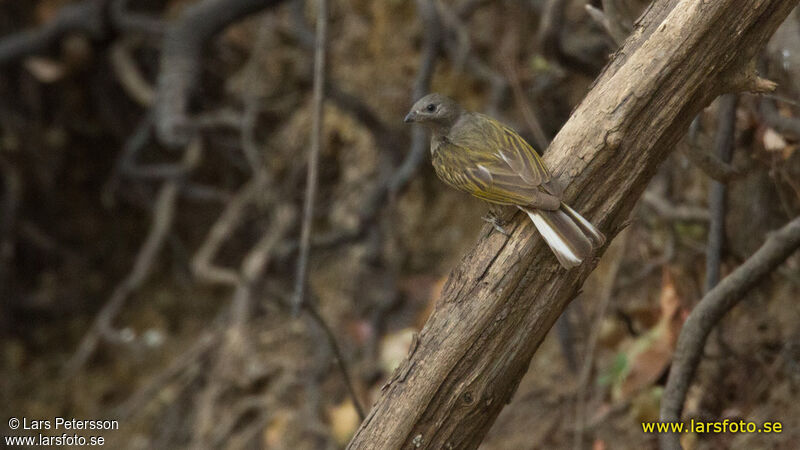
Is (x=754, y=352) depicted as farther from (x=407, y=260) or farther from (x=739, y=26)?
(x=407, y=260)

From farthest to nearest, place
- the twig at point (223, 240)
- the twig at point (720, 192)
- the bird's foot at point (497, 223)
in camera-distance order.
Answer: the twig at point (223, 240)
the twig at point (720, 192)
the bird's foot at point (497, 223)

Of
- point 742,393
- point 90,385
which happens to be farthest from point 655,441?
point 90,385

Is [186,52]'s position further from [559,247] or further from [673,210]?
[559,247]

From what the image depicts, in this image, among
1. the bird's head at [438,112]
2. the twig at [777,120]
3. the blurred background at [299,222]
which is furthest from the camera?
the blurred background at [299,222]

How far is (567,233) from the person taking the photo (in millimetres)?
1857

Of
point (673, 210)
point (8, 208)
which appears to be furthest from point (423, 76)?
point (8, 208)

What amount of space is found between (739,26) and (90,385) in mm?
4890

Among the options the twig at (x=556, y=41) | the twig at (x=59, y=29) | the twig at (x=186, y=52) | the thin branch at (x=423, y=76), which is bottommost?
the twig at (x=556, y=41)

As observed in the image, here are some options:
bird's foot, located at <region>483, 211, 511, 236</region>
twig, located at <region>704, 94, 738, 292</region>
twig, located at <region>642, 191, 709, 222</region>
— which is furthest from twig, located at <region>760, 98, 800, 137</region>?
bird's foot, located at <region>483, 211, 511, 236</region>

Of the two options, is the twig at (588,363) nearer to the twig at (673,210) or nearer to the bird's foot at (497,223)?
the twig at (673,210)

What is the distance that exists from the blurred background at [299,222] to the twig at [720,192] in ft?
0.03

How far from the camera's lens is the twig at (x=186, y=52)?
4.21m

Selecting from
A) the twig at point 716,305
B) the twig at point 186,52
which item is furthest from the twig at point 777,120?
the twig at point 186,52

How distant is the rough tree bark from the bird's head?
90 cm
